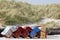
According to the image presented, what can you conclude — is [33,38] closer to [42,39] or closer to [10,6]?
[42,39]

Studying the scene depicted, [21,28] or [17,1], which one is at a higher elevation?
[17,1]

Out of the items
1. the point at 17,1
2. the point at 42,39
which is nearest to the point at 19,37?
the point at 42,39

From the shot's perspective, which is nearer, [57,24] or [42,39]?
[42,39]

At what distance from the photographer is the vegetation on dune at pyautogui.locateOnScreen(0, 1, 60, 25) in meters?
2.25

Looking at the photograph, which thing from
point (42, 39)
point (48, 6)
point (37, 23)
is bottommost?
point (42, 39)

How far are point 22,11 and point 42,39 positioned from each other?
37 centimetres

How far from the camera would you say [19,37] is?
2.18m

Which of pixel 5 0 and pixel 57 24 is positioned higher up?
pixel 5 0

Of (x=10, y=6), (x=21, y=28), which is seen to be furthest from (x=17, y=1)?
(x=21, y=28)

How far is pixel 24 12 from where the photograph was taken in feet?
7.45

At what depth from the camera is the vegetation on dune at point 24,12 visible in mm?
2250

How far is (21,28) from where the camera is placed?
2.19 metres

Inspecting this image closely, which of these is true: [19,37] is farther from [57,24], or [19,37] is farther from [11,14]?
[57,24]

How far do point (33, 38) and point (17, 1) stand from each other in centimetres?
41
